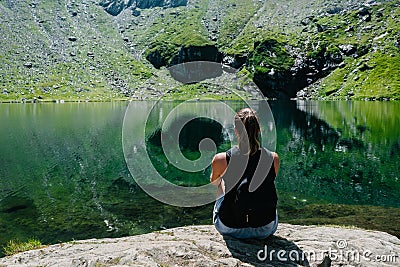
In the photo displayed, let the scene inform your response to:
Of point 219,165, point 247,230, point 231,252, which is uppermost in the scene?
point 219,165

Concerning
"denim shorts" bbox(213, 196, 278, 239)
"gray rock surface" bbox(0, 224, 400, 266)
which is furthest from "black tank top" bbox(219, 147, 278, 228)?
"gray rock surface" bbox(0, 224, 400, 266)

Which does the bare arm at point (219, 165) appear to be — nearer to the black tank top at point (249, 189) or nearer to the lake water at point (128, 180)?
the black tank top at point (249, 189)

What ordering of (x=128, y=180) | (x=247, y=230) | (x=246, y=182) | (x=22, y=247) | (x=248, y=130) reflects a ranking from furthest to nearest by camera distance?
(x=128, y=180) < (x=22, y=247) < (x=247, y=230) < (x=246, y=182) < (x=248, y=130)

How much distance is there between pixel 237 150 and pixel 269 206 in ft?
5.54

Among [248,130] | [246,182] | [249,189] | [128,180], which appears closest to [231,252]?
[249,189]

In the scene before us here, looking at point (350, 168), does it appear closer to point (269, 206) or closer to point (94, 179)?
point (94, 179)

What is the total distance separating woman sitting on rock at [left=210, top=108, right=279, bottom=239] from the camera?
7.21 meters

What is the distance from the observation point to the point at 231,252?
7688mm

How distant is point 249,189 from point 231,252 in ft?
4.90

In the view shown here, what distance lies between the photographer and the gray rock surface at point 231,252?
7176 mm

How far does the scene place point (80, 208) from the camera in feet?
80.7

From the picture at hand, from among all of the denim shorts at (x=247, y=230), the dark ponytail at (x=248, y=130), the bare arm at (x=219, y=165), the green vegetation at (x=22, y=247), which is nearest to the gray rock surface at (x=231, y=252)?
the denim shorts at (x=247, y=230)

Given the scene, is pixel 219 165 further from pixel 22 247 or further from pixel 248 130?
pixel 22 247

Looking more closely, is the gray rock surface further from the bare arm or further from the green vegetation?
the green vegetation
